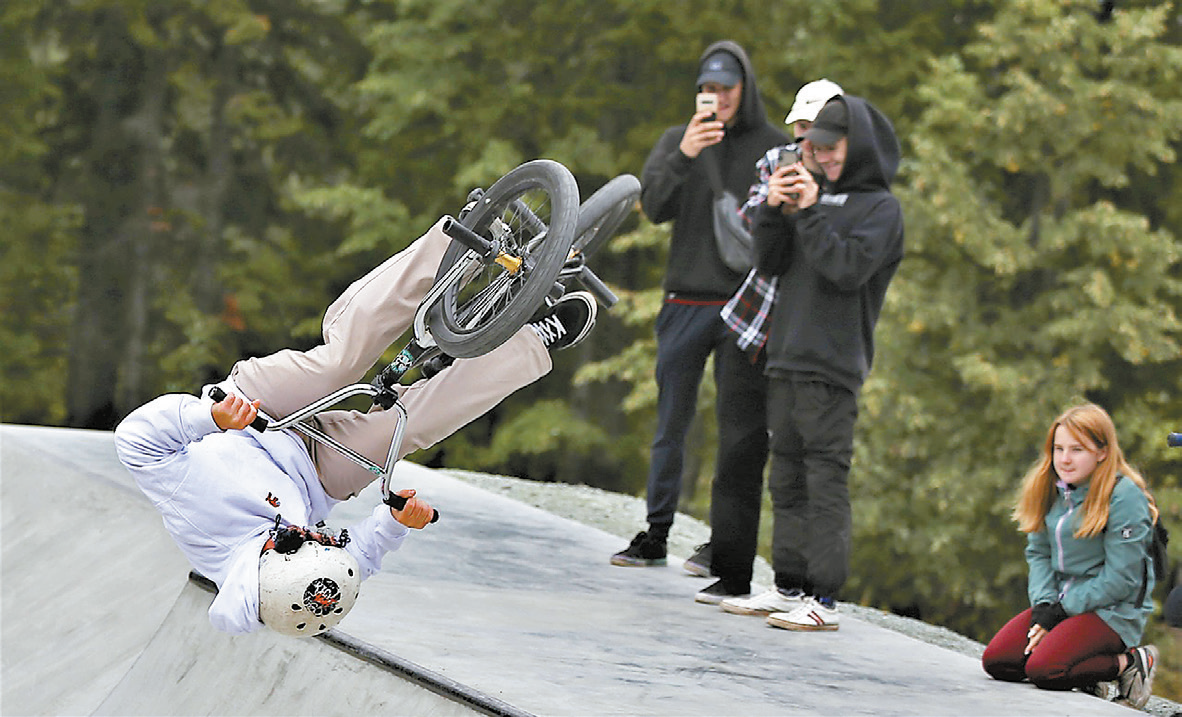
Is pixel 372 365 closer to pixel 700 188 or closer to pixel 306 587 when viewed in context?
pixel 306 587

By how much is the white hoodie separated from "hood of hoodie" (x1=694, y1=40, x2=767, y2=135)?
277 centimetres

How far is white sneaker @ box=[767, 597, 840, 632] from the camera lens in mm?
5195

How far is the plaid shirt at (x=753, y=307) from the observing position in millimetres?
5508

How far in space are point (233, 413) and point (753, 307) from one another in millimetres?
2507

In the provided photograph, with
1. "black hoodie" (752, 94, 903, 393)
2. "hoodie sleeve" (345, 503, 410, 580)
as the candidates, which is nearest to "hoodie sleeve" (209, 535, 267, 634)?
"hoodie sleeve" (345, 503, 410, 580)

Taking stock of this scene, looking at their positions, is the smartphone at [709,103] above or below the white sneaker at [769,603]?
above

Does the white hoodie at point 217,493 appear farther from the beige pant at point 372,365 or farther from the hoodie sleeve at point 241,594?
the beige pant at point 372,365

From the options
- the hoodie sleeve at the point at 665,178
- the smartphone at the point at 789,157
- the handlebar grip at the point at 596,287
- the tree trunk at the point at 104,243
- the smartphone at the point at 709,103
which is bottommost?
the tree trunk at the point at 104,243

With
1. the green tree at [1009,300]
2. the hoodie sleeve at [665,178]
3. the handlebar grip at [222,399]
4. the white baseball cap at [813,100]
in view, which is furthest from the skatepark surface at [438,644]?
the green tree at [1009,300]

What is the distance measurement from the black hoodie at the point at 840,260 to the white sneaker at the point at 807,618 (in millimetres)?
877

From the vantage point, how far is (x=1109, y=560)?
490cm

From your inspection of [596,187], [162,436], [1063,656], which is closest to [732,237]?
[1063,656]

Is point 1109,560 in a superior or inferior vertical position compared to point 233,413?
inferior

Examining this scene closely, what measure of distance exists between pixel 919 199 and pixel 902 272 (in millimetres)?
1068
